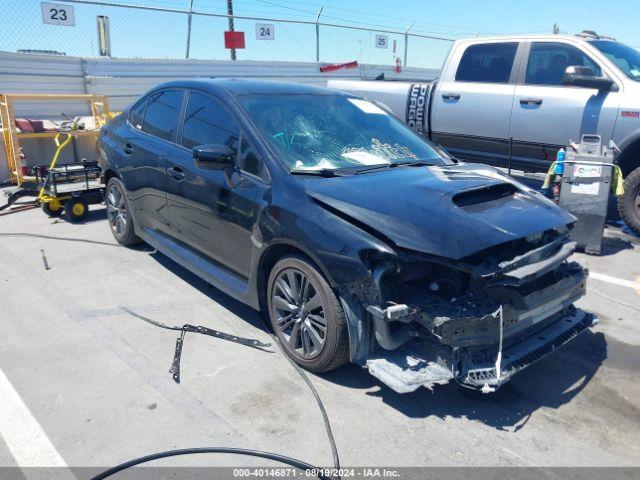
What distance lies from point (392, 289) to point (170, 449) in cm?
A: 142

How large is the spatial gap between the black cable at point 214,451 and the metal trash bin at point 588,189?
4492 millimetres

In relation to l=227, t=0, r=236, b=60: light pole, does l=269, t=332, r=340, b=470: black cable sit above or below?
below

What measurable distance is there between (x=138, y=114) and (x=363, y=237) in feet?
11.0

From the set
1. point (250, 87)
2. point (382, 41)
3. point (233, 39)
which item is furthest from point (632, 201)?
point (382, 41)

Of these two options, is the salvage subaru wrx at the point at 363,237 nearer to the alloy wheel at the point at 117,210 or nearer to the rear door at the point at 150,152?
the rear door at the point at 150,152

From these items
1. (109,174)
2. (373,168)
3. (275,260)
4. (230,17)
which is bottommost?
(275,260)

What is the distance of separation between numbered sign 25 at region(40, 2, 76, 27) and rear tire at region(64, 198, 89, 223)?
7.27 meters

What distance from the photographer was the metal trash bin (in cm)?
588

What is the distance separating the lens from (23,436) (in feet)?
9.77

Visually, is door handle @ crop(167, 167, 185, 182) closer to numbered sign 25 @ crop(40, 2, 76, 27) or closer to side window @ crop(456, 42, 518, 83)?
side window @ crop(456, 42, 518, 83)

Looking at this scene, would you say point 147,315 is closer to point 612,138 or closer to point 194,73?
point 612,138

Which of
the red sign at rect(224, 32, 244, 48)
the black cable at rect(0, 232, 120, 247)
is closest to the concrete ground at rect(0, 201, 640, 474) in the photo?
the black cable at rect(0, 232, 120, 247)

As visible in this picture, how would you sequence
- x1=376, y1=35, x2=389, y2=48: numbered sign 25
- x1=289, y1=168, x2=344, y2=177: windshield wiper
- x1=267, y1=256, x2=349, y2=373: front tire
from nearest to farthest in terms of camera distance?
x1=267, y1=256, x2=349, y2=373: front tire < x1=289, y1=168, x2=344, y2=177: windshield wiper < x1=376, y1=35, x2=389, y2=48: numbered sign 25

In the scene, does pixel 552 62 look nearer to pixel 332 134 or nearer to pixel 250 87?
pixel 332 134
